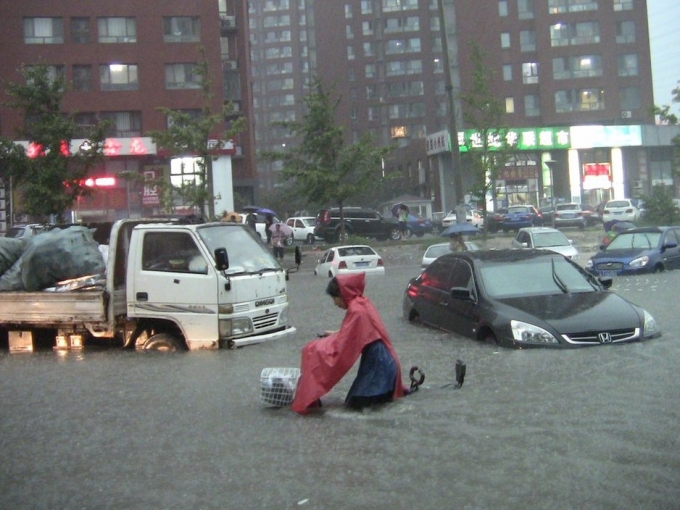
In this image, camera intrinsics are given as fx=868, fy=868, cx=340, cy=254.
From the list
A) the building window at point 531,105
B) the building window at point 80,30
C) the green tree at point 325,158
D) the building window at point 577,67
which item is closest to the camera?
the green tree at point 325,158

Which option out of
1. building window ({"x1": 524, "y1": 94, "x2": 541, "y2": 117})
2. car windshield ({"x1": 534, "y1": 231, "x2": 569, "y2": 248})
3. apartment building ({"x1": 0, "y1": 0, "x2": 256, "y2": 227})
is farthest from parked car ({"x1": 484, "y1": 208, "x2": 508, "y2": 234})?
building window ({"x1": 524, "y1": 94, "x2": 541, "y2": 117})

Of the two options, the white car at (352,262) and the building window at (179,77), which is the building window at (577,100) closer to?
the building window at (179,77)

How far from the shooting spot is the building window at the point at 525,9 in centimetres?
7450

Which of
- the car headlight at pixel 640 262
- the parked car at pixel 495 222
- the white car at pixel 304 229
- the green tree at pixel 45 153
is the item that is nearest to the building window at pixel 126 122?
the white car at pixel 304 229

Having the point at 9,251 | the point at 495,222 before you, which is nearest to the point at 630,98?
the point at 495,222

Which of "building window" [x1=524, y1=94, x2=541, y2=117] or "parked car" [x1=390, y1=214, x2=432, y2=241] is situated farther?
"building window" [x1=524, y1=94, x2=541, y2=117]

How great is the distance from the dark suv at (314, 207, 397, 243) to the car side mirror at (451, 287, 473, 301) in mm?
31266

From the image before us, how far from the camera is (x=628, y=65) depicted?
2857 inches

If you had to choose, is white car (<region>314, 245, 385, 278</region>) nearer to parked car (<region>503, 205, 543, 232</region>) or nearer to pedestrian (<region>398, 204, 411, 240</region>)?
pedestrian (<region>398, 204, 411, 240</region>)

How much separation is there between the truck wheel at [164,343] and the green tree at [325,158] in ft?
85.6

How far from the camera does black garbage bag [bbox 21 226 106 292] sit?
12.6 meters

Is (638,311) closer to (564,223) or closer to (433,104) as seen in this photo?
(564,223)

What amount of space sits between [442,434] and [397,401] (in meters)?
0.97

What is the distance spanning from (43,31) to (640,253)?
37.7 metres
